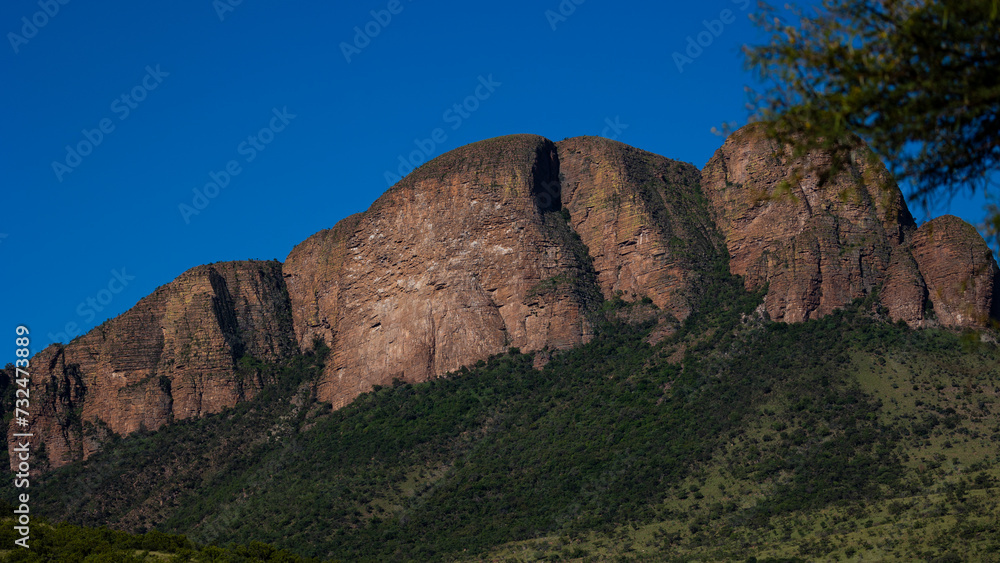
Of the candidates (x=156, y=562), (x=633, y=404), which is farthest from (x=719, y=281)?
(x=156, y=562)

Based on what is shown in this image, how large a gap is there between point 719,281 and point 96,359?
68223mm

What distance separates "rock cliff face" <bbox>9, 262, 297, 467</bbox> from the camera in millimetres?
118500

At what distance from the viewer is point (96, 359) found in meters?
124

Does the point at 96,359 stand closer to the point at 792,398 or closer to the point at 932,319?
the point at 792,398

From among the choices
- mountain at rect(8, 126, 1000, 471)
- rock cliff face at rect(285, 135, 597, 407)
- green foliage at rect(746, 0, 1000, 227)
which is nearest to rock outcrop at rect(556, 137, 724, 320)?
mountain at rect(8, 126, 1000, 471)

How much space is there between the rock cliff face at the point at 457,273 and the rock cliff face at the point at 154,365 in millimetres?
10590

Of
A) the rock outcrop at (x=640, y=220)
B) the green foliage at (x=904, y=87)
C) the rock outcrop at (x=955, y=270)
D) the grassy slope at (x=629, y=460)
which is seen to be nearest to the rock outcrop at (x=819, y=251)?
the rock outcrop at (x=955, y=270)

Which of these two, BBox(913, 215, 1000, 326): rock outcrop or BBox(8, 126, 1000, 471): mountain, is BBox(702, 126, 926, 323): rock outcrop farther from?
BBox(913, 215, 1000, 326): rock outcrop

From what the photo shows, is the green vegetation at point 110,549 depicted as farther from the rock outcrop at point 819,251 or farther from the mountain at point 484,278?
the mountain at point 484,278

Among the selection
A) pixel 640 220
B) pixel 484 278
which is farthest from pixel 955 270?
pixel 484 278

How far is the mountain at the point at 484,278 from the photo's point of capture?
102 metres

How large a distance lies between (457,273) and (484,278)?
283 cm

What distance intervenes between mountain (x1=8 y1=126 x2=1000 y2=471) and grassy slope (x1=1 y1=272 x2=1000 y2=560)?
3907 mm

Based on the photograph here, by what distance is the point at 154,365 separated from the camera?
122125 mm
